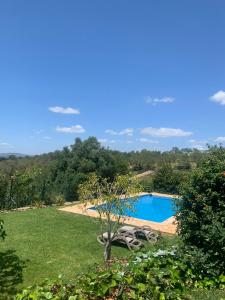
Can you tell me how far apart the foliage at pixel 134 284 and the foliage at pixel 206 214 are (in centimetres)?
46

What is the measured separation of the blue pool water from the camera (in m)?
22.5

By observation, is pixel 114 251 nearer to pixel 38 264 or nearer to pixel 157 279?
pixel 38 264

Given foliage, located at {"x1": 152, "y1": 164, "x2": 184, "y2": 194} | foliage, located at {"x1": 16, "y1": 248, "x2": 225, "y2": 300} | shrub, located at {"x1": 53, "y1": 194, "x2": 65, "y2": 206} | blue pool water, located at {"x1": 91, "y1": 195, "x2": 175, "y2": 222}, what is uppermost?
foliage, located at {"x1": 152, "y1": 164, "x2": 184, "y2": 194}

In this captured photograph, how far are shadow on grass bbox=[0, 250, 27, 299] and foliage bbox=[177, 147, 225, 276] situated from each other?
4.40m

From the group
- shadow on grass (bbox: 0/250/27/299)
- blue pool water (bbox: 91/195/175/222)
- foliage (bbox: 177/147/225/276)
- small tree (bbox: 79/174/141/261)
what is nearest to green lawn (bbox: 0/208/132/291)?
shadow on grass (bbox: 0/250/27/299)

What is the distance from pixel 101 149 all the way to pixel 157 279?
2845cm

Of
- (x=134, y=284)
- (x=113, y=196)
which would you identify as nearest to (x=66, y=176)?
(x=113, y=196)

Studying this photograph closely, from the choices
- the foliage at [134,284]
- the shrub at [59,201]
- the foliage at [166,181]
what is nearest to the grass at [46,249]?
the foliage at [134,284]

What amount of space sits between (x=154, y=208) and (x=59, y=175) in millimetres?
9925

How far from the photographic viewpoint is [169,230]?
15586 mm

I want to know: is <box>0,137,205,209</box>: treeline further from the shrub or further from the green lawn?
the green lawn

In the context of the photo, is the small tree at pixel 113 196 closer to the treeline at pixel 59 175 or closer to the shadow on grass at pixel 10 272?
the shadow on grass at pixel 10 272

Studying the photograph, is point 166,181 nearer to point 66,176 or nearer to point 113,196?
point 66,176

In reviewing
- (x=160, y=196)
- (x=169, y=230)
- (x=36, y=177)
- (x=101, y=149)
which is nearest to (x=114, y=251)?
(x=169, y=230)
